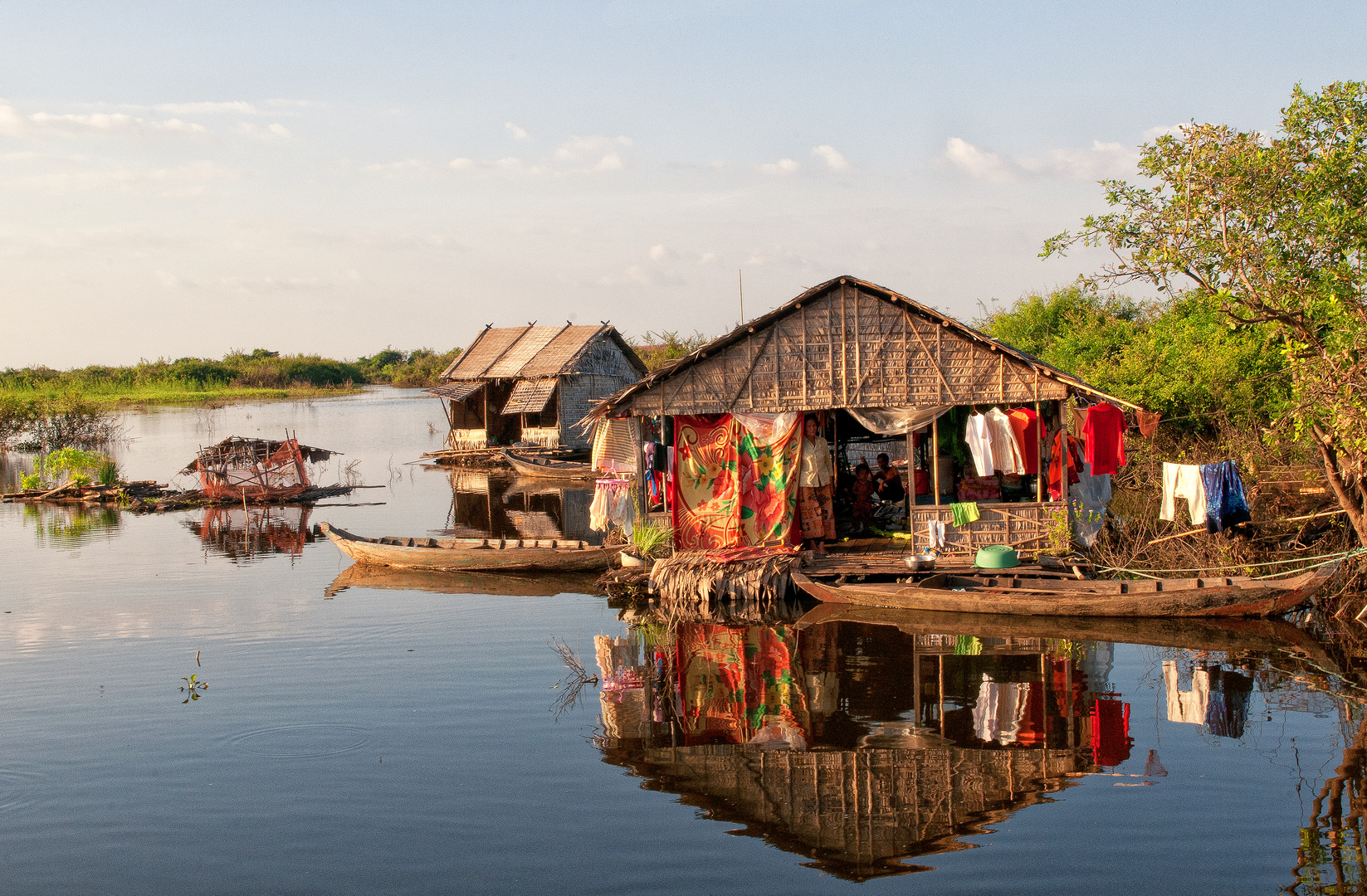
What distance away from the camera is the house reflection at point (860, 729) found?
22.3 feet

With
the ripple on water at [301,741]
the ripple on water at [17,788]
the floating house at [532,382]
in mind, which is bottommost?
the ripple on water at [17,788]

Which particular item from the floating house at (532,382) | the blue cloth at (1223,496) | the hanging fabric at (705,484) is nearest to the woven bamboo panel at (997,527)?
the blue cloth at (1223,496)

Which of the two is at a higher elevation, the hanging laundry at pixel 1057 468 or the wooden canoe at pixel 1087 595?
the hanging laundry at pixel 1057 468

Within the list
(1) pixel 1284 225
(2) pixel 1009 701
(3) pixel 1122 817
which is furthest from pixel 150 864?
(1) pixel 1284 225

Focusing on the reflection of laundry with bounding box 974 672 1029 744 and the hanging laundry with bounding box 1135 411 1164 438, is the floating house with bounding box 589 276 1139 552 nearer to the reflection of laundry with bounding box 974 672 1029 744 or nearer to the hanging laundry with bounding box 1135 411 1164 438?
the hanging laundry with bounding box 1135 411 1164 438

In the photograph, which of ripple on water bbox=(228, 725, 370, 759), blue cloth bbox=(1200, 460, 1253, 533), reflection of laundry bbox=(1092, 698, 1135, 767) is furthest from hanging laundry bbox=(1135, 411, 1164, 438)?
ripple on water bbox=(228, 725, 370, 759)

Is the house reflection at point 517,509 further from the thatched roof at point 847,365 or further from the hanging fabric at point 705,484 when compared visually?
the thatched roof at point 847,365

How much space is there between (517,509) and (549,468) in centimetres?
504

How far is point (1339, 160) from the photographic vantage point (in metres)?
10.7

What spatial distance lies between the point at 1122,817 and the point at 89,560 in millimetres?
16277

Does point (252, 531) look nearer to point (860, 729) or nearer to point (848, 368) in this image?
point (848, 368)

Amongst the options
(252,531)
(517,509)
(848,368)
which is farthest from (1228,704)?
(252,531)

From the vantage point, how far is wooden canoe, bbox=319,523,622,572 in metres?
15.1

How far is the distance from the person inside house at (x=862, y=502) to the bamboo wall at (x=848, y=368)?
255 centimetres
